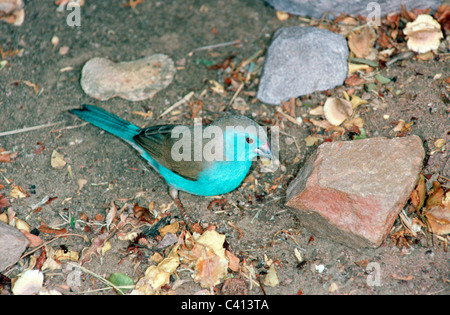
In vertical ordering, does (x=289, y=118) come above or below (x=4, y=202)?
above

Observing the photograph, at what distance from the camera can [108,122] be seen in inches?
173

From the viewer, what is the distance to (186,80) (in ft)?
16.4

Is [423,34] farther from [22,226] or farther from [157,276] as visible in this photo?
[22,226]

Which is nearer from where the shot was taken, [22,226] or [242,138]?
[242,138]

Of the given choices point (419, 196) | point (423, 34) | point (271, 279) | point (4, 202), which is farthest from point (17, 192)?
point (423, 34)

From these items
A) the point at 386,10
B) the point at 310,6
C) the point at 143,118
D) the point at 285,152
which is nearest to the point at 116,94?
the point at 143,118

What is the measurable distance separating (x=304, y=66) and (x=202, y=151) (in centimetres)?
156

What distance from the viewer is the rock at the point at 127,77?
4.92 metres

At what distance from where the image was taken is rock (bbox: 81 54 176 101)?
16.1ft

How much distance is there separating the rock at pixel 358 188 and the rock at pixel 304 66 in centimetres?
104
